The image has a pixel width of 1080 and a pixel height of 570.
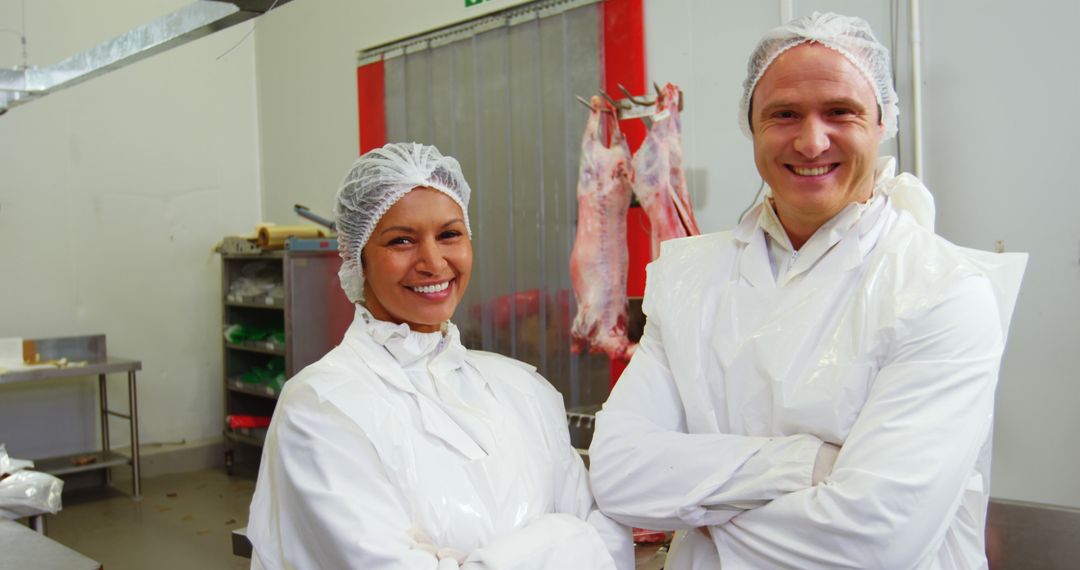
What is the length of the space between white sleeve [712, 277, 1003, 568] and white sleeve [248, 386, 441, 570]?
1.75 feet

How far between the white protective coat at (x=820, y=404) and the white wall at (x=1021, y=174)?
4.00ft

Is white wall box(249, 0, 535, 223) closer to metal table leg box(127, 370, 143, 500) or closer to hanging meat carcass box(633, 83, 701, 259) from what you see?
metal table leg box(127, 370, 143, 500)

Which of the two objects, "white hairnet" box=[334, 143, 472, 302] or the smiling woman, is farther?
"white hairnet" box=[334, 143, 472, 302]

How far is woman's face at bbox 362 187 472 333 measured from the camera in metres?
1.45

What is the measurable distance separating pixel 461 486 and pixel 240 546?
1026mm

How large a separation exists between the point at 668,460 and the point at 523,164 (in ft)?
8.58

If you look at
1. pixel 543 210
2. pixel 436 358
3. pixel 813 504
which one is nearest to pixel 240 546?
pixel 436 358

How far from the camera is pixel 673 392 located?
1461 millimetres

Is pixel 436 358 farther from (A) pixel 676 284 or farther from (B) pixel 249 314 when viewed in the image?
(B) pixel 249 314

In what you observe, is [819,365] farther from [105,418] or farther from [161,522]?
[105,418]

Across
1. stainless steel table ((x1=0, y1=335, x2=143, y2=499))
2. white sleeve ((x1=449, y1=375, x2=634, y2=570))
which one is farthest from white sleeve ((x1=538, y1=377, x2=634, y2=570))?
stainless steel table ((x1=0, y1=335, x2=143, y2=499))

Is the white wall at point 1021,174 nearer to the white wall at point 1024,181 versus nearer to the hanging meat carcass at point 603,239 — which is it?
the white wall at point 1024,181

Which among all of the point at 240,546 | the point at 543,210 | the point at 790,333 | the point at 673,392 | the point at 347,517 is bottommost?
the point at 240,546

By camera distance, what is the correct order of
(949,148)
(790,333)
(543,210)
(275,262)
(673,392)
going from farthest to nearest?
(275,262), (543,210), (949,148), (673,392), (790,333)
